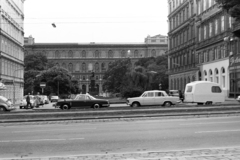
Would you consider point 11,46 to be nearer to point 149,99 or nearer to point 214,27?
point 214,27

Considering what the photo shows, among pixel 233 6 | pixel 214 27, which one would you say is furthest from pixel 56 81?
pixel 233 6

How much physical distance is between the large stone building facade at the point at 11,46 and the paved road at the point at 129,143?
42773 millimetres

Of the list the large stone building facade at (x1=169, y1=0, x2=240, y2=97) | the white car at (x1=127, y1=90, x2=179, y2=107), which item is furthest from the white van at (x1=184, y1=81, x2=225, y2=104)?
the large stone building facade at (x1=169, y1=0, x2=240, y2=97)

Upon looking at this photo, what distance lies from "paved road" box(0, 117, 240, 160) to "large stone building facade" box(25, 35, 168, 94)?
134168mm

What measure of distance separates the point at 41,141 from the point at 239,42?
44.0 meters

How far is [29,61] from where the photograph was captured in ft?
399

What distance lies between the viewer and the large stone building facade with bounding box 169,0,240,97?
54688mm

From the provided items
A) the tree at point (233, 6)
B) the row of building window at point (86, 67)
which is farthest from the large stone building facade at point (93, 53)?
the tree at point (233, 6)

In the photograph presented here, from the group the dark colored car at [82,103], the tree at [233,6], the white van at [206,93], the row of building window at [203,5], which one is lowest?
the dark colored car at [82,103]

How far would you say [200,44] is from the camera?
221ft

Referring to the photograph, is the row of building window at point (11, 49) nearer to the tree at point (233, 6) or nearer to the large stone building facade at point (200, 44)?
the large stone building facade at point (200, 44)

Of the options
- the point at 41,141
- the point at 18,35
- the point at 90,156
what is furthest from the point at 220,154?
the point at 18,35

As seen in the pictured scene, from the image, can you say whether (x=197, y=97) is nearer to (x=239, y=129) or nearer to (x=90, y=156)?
(x=239, y=129)

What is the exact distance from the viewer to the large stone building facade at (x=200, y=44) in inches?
2153
